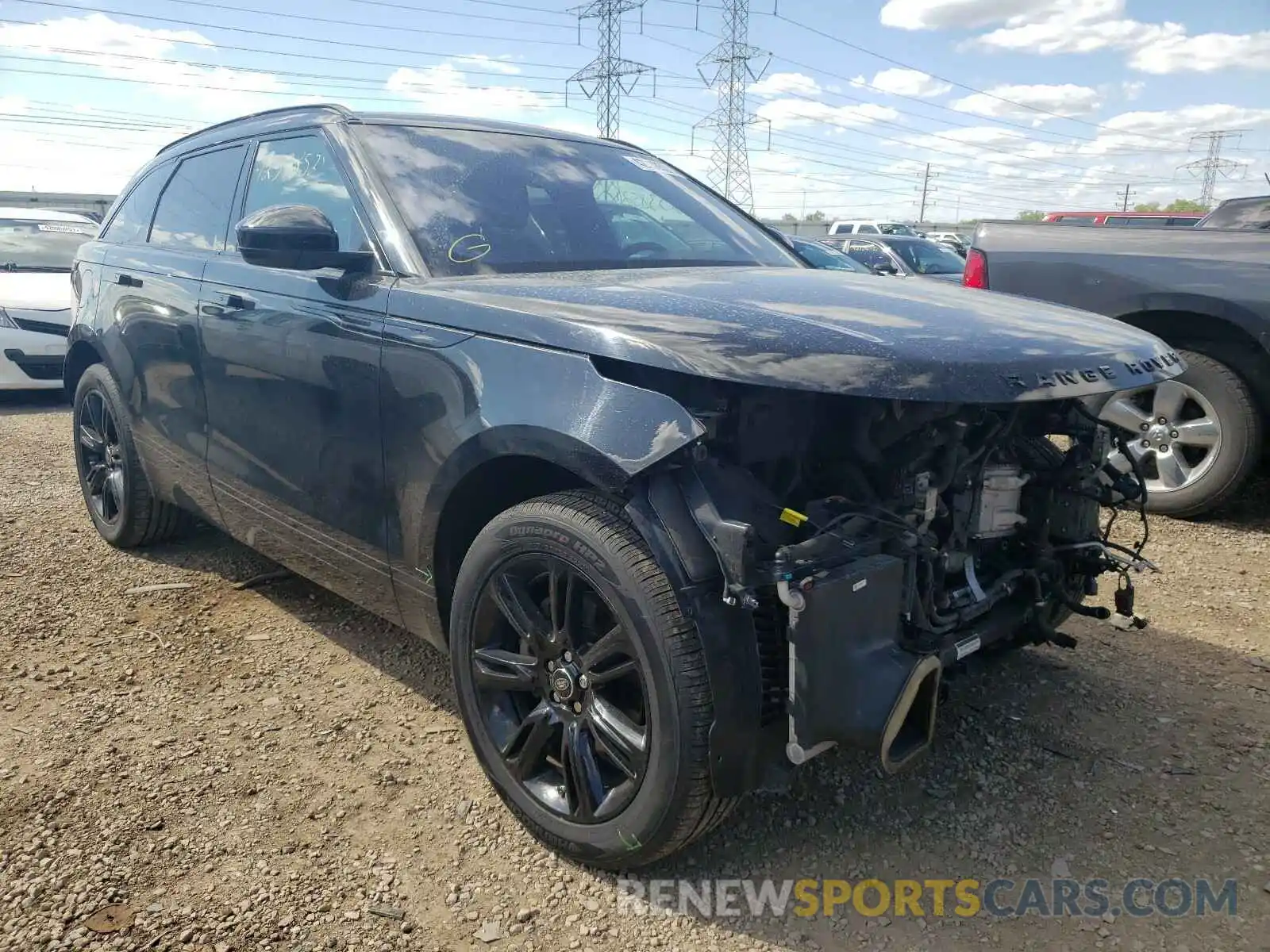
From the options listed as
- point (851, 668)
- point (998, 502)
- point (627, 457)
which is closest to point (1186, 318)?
point (998, 502)

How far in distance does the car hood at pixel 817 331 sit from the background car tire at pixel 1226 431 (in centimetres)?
271

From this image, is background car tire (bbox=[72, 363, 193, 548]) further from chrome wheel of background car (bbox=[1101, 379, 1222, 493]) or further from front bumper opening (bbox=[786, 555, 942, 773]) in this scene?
chrome wheel of background car (bbox=[1101, 379, 1222, 493])

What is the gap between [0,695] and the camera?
3.16 metres

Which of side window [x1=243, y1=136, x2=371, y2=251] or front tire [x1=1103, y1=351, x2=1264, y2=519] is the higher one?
side window [x1=243, y1=136, x2=371, y2=251]

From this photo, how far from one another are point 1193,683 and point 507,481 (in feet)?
8.39

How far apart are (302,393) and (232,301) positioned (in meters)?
0.64

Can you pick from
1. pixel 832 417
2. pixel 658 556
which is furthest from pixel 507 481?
pixel 832 417

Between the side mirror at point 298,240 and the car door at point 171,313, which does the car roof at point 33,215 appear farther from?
the side mirror at point 298,240

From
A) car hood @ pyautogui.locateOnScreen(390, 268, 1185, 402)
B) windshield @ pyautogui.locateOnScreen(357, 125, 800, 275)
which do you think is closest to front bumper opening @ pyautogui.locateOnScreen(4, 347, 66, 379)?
windshield @ pyautogui.locateOnScreen(357, 125, 800, 275)

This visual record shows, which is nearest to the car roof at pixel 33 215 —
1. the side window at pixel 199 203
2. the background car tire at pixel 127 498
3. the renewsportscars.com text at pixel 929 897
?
the background car tire at pixel 127 498

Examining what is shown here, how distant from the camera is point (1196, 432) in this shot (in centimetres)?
489

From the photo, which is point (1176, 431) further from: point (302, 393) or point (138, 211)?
point (138, 211)

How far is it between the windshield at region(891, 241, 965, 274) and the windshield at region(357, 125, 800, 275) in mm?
11189

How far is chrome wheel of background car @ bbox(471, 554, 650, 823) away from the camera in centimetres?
219
